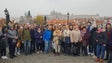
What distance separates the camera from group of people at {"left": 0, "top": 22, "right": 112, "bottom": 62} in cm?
1240

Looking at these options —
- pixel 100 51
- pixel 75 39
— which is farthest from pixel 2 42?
pixel 100 51

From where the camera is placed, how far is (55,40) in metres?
13.8

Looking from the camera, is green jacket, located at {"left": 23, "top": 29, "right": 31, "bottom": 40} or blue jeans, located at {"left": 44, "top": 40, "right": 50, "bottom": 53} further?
blue jeans, located at {"left": 44, "top": 40, "right": 50, "bottom": 53}

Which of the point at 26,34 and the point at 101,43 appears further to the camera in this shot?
the point at 26,34

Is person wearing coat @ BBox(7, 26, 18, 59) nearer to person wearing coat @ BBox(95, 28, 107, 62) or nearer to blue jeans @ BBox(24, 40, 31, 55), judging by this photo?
blue jeans @ BBox(24, 40, 31, 55)

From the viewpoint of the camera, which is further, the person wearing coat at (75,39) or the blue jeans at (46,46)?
the blue jeans at (46,46)

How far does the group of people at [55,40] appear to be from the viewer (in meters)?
12.4

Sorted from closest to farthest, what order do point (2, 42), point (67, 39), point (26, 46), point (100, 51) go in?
point (100, 51)
point (2, 42)
point (67, 39)
point (26, 46)

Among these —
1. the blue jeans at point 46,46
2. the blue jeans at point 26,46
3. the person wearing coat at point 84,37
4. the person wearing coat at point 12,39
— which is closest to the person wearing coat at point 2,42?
the person wearing coat at point 12,39

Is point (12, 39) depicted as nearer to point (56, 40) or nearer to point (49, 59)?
point (49, 59)

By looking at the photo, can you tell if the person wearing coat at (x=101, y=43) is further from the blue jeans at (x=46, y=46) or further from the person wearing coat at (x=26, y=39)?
the person wearing coat at (x=26, y=39)

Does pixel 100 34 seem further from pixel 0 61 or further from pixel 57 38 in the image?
pixel 0 61

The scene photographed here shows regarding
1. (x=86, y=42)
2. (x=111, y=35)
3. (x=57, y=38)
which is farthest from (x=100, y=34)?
(x=57, y=38)

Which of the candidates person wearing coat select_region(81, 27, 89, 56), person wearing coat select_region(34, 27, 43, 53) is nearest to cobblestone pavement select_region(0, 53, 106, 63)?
person wearing coat select_region(81, 27, 89, 56)
